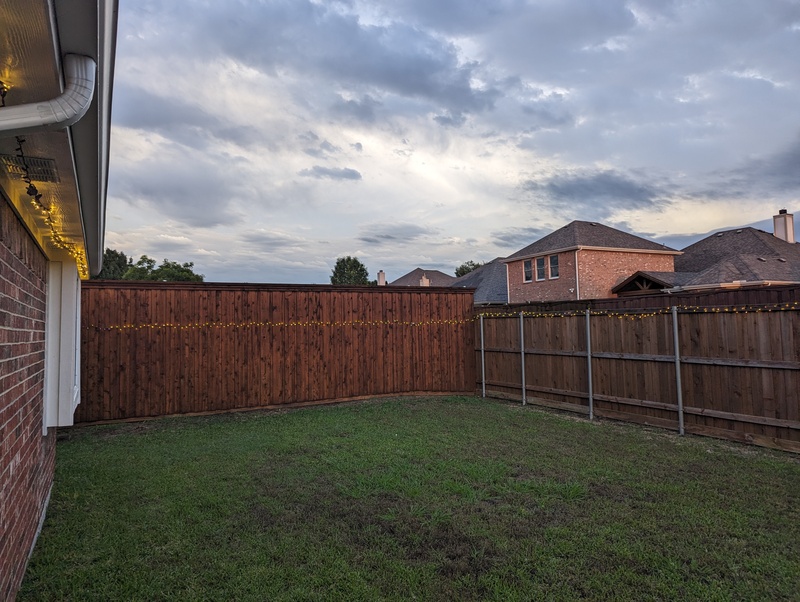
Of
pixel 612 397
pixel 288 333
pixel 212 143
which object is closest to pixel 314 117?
pixel 212 143

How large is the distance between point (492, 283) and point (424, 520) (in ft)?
75.6

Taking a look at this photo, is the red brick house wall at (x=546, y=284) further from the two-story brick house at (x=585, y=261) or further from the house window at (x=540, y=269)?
the house window at (x=540, y=269)

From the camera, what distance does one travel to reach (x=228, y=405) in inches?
320

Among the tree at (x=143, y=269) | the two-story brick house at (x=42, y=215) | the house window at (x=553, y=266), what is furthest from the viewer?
the tree at (x=143, y=269)

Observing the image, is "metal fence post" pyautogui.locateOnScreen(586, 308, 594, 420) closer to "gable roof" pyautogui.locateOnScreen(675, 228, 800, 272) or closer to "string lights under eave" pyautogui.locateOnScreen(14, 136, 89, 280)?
"string lights under eave" pyautogui.locateOnScreen(14, 136, 89, 280)

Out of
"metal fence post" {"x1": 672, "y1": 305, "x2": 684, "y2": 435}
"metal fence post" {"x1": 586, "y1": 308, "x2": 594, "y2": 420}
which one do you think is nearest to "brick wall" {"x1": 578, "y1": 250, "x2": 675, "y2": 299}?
"metal fence post" {"x1": 586, "y1": 308, "x2": 594, "y2": 420}

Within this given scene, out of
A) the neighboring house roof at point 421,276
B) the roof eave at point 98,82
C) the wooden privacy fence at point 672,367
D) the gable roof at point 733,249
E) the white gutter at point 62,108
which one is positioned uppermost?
the neighboring house roof at point 421,276

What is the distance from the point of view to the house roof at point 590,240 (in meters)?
19.1

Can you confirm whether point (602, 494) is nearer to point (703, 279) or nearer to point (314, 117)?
point (314, 117)

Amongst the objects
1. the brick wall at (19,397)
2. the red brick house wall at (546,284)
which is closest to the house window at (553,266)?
the red brick house wall at (546,284)

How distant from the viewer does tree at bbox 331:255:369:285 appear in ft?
150

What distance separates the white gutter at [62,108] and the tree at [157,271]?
88.3 ft

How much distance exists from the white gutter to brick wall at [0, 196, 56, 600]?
3.19 ft

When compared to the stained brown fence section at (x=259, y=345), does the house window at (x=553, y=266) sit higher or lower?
higher
